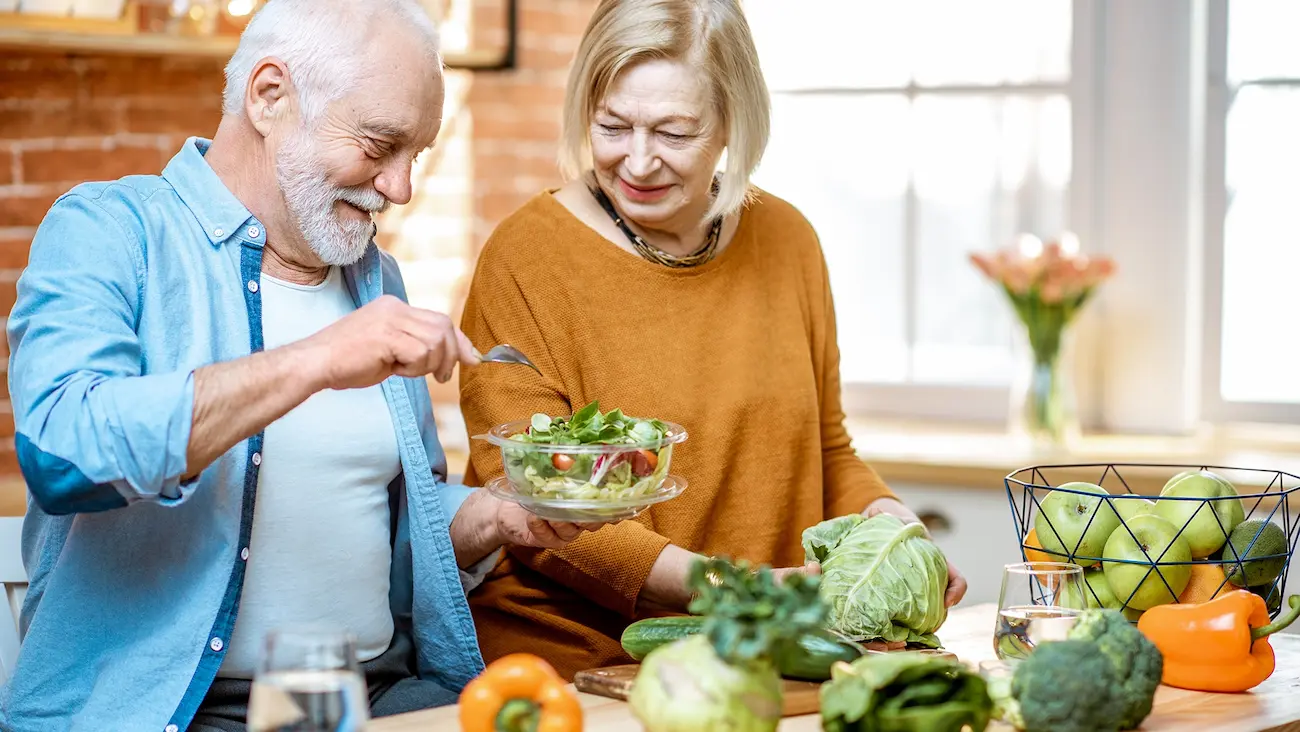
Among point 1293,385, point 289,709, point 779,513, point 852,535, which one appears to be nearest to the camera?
point 289,709

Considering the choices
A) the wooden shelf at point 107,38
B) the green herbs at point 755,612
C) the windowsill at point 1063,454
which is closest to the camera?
the green herbs at point 755,612

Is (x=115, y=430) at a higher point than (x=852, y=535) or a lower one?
higher

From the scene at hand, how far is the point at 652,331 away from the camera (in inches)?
86.0

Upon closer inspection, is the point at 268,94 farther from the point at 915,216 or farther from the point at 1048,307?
the point at 915,216

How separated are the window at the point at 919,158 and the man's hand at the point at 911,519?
1405 mm

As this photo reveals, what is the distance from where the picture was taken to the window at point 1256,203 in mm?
3312

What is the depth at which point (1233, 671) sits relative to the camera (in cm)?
161

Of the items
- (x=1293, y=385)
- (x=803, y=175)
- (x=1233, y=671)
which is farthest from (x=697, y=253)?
(x=1293, y=385)

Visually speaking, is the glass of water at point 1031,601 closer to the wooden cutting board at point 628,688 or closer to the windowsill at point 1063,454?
the wooden cutting board at point 628,688

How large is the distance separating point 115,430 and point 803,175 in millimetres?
2541

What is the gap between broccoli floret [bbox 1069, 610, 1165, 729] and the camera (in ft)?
4.61

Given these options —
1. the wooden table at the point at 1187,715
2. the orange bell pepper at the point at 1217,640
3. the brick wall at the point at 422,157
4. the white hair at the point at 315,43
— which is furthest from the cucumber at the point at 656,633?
the brick wall at the point at 422,157

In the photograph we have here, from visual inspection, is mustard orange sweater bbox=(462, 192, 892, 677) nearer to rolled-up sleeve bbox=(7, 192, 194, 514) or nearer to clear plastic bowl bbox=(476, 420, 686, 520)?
clear plastic bowl bbox=(476, 420, 686, 520)

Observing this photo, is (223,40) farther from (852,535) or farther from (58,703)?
(852,535)
